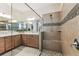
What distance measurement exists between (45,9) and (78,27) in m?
0.48

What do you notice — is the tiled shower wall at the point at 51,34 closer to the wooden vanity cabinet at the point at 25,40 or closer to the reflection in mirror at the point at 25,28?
the reflection in mirror at the point at 25,28

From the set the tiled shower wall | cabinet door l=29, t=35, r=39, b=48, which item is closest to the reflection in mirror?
cabinet door l=29, t=35, r=39, b=48

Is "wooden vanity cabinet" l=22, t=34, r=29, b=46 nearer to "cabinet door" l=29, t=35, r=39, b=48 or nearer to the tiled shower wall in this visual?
"cabinet door" l=29, t=35, r=39, b=48

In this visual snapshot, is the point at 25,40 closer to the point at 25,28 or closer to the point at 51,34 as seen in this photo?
the point at 25,28

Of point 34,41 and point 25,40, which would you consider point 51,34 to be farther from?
point 25,40

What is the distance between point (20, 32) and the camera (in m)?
1.20

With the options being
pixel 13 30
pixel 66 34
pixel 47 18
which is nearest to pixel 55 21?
pixel 47 18

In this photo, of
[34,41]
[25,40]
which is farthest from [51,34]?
[25,40]

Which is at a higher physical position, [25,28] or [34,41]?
[25,28]

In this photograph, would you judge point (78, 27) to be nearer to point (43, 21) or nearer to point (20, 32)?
point (43, 21)

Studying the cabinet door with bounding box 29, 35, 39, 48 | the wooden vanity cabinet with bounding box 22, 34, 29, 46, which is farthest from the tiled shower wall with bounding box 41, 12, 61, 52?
the wooden vanity cabinet with bounding box 22, 34, 29, 46

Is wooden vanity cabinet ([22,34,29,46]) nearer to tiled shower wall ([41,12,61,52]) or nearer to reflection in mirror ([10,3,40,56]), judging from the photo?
reflection in mirror ([10,3,40,56])

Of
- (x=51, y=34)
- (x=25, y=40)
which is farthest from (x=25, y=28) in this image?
(x=51, y=34)

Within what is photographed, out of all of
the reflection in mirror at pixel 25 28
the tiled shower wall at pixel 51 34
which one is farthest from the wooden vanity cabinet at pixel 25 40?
the tiled shower wall at pixel 51 34
